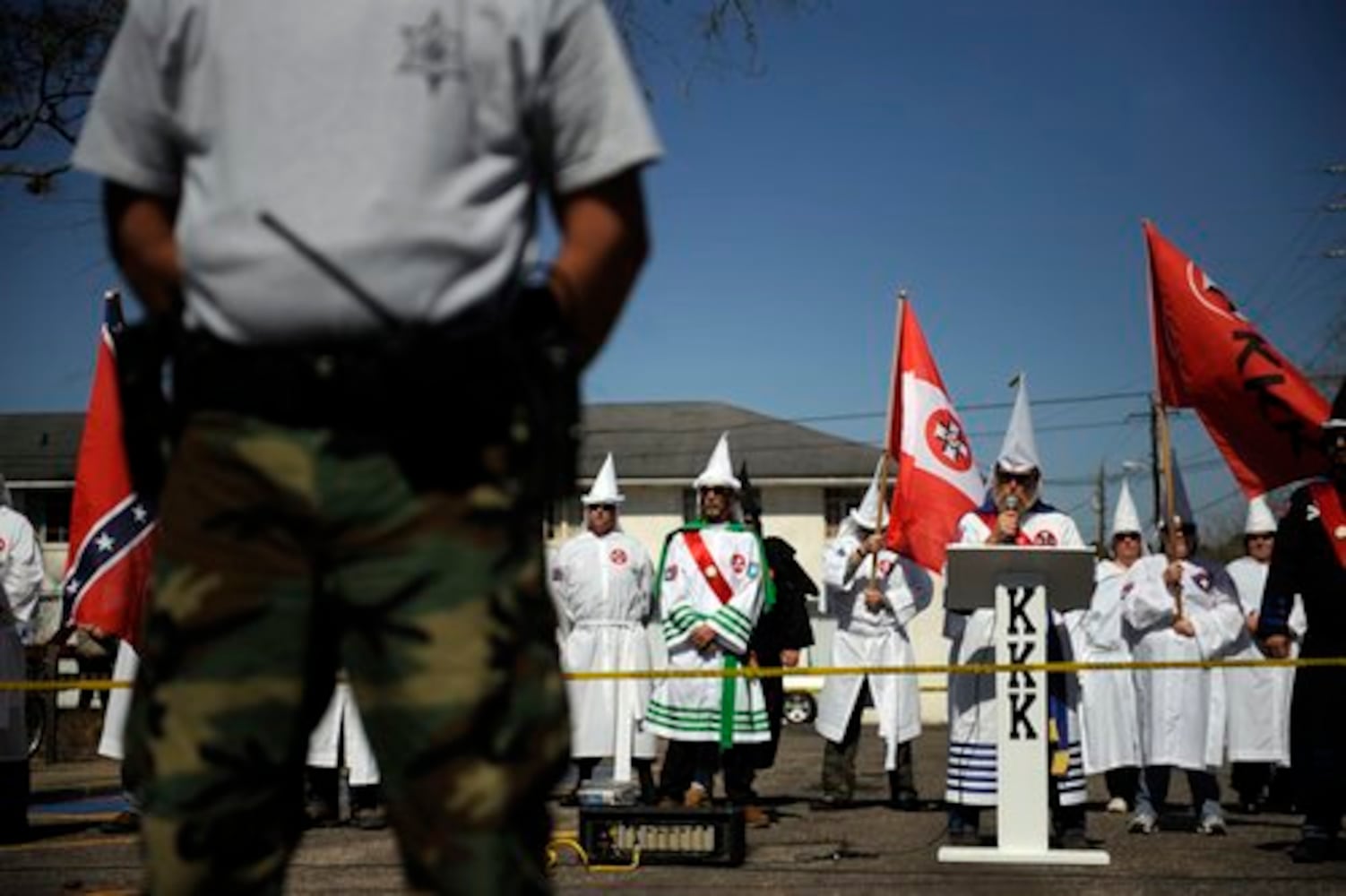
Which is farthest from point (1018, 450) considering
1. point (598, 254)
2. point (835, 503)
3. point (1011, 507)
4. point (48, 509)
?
point (48, 509)

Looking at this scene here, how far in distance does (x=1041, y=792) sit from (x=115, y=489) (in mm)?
5725

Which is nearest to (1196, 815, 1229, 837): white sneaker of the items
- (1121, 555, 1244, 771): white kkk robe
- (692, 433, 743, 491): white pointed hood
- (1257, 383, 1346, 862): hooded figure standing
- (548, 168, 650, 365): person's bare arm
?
(1121, 555, 1244, 771): white kkk robe

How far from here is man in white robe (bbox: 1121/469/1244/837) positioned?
12.3 m

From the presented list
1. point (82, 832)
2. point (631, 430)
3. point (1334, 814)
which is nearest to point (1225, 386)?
point (1334, 814)

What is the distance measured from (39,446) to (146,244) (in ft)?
155

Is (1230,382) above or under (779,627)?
above

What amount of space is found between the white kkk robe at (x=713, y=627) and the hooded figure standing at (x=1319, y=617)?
365cm

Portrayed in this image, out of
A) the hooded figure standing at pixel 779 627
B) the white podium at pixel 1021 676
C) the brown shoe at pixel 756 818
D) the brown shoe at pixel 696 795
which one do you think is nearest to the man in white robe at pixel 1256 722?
the hooded figure standing at pixel 779 627

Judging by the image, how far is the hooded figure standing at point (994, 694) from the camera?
10.3 metres

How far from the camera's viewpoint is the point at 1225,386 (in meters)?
10.1

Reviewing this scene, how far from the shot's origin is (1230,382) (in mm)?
10031

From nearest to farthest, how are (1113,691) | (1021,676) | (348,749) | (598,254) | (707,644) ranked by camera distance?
(598,254), (1021,676), (348,749), (707,644), (1113,691)

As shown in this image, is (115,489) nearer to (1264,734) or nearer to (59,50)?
(59,50)

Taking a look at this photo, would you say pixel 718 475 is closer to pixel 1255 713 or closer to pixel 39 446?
pixel 1255 713
